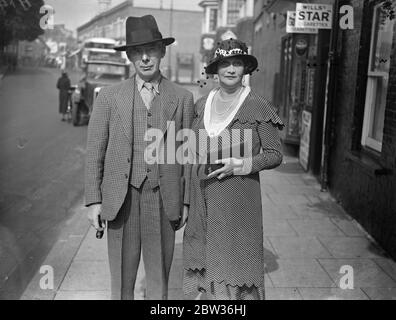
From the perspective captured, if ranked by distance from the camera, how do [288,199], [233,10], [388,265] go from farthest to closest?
[233,10] → [288,199] → [388,265]

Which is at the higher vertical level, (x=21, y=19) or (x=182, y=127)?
(x=21, y=19)

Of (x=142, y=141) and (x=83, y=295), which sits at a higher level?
(x=142, y=141)

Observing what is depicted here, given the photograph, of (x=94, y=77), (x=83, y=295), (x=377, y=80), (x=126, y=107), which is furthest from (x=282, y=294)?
(x=94, y=77)

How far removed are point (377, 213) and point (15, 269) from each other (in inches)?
147

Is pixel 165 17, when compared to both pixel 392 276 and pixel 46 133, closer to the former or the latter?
pixel 392 276

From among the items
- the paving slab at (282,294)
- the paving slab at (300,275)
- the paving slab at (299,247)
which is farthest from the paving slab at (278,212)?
the paving slab at (282,294)

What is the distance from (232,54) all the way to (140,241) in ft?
4.16

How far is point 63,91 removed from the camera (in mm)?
12438

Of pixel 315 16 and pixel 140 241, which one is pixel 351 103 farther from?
pixel 140 241

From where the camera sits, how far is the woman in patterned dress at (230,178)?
2.95m

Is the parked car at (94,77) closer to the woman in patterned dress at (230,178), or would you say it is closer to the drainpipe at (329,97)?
the drainpipe at (329,97)

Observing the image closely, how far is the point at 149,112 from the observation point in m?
3.00

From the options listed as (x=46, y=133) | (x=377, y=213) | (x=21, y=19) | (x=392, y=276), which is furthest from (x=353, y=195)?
(x=46, y=133)
